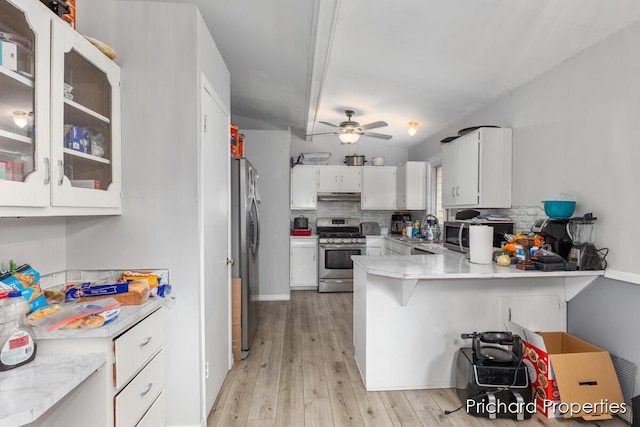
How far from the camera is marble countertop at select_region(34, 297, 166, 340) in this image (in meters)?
1.18

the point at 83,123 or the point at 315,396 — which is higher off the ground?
the point at 83,123

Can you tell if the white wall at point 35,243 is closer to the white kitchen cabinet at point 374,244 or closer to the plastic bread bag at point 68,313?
the plastic bread bag at point 68,313

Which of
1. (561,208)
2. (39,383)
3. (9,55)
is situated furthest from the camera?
(561,208)

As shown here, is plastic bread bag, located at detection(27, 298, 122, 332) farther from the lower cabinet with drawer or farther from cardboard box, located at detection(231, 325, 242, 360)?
cardboard box, located at detection(231, 325, 242, 360)

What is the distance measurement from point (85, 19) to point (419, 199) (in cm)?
438

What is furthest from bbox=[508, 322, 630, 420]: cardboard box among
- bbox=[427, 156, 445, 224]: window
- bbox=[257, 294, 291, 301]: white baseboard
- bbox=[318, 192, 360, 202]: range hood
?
bbox=[318, 192, 360, 202]: range hood

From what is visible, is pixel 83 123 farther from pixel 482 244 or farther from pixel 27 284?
pixel 482 244

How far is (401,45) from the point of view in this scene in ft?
7.99

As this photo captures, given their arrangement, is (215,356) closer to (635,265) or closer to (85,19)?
(85,19)

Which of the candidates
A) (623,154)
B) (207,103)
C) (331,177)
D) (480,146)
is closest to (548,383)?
(623,154)

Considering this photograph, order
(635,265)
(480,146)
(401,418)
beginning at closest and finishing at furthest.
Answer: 1. (635,265)
2. (401,418)
3. (480,146)

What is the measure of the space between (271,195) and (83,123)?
3132 mm

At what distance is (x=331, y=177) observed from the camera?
5.34m

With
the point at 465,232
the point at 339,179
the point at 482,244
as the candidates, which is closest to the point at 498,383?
the point at 482,244
